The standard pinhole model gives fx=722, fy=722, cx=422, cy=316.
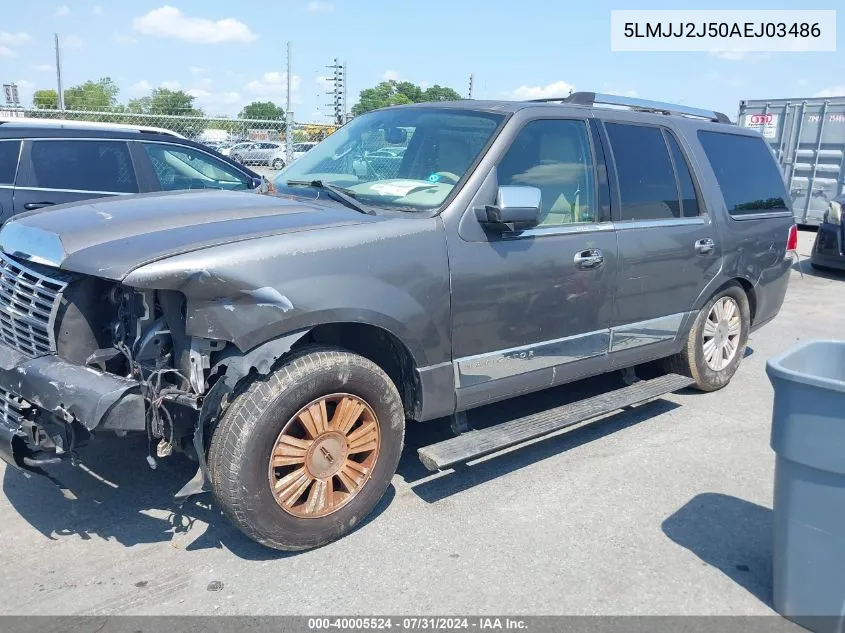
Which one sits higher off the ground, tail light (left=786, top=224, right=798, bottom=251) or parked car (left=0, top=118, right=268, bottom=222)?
parked car (left=0, top=118, right=268, bottom=222)

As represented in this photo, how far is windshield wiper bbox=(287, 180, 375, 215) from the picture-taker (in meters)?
3.72

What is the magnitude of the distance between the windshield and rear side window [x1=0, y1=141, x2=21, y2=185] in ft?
9.90

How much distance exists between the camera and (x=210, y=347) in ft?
9.76

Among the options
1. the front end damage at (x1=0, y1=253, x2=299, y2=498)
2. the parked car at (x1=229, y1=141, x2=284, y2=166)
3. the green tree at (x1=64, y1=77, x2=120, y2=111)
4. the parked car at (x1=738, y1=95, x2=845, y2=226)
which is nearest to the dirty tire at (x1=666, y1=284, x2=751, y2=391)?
the front end damage at (x1=0, y1=253, x2=299, y2=498)

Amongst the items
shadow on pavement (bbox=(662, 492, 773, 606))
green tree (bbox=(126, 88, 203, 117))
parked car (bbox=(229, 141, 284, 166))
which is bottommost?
shadow on pavement (bbox=(662, 492, 773, 606))

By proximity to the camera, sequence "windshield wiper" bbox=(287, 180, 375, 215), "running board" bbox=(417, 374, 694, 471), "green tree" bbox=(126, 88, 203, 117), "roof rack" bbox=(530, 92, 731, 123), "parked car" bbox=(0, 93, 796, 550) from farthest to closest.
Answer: "green tree" bbox=(126, 88, 203, 117) → "roof rack" bbox=(530, 92, 731, 123) → "windshield wiper" bbox=(287, 180, 375, 215) → "running board" bbox=(417, 374, 694, 471) → "parked car" bbox=(0, 93, 796, 550)

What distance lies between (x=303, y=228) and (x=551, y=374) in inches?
70.7

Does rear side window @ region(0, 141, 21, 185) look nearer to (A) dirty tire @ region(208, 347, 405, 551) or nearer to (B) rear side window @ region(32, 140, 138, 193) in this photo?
(B) rear side window @ region(32, 140, 138, 193)

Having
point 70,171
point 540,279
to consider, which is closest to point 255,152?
point 70,171

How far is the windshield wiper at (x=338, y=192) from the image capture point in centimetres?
372

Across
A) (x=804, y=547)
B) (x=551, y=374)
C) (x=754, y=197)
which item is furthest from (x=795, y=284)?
(x=804, y=547)

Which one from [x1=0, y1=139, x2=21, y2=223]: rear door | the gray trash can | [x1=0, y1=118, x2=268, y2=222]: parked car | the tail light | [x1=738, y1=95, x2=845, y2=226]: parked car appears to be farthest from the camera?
[x1=738, y1=95, x2=845, y2=226]: parked car

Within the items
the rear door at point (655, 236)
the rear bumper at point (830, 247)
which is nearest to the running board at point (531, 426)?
the rear door at point (655, 236)

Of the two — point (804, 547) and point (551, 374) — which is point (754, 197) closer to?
point (551, 374)
